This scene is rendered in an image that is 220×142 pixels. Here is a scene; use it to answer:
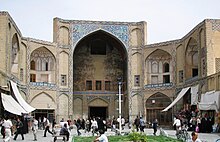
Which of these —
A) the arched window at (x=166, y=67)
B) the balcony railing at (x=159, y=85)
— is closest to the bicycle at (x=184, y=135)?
the balcony railing at (x=159, y=85)

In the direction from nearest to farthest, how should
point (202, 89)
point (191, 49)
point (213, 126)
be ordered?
point (213, 126) → point (202, 89) → point (191, 49)

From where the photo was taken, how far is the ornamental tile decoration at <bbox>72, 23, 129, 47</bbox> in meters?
32.9

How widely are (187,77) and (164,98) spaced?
375 centimetres

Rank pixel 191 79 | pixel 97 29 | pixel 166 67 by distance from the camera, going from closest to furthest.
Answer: pixel 191 79
pixel 166 67
pixel 97 29

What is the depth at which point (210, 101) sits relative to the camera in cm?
2223

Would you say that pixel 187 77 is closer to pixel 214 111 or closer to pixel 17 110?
pixel 214 111

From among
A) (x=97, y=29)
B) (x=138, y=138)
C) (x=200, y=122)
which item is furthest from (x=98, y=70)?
(x=138, y=138)

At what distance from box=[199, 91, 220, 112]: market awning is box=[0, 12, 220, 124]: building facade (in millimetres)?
3844

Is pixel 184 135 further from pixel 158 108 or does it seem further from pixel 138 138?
pixel 158 108

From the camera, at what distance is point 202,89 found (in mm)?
24859

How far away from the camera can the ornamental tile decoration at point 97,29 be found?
32938mm

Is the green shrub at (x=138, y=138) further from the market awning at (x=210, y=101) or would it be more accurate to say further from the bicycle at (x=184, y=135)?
the market awning at (x=210, y=101)

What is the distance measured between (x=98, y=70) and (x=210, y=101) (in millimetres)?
14311

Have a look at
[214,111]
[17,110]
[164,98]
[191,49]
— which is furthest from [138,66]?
[17,110]
